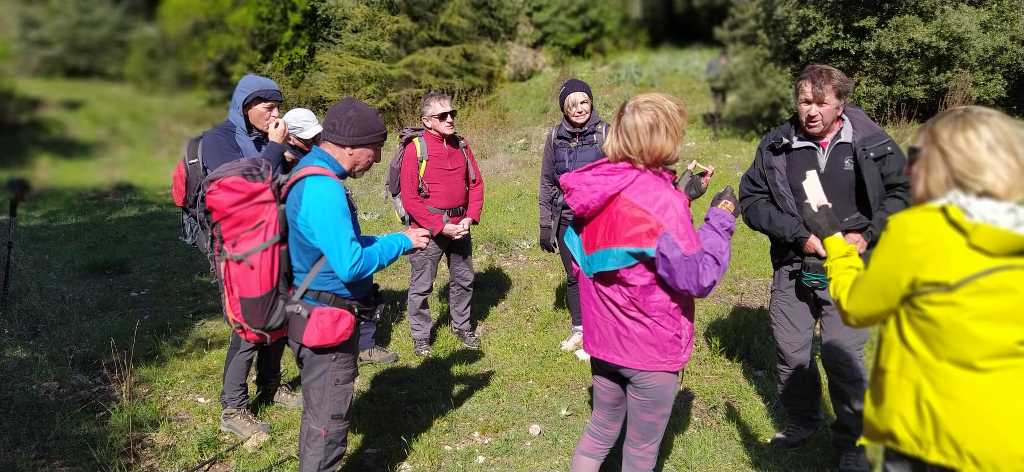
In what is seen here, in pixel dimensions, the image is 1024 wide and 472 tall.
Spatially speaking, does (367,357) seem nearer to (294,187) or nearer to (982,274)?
(294,187)

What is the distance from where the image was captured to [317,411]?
353 centimetres

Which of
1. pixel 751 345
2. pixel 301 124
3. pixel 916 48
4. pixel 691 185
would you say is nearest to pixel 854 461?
pixel 751 345

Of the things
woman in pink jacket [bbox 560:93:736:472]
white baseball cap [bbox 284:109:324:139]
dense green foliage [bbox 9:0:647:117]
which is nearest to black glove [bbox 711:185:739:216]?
woman in pink jacket [bbox 560:93:736:472]

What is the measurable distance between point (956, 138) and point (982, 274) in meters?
0.41

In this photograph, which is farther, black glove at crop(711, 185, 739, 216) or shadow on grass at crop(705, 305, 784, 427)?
shadow on grass at crop(705, 305, 784, 427)

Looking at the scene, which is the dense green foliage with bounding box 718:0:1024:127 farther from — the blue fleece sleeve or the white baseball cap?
the blue fleece sleeve

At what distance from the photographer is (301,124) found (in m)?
4.67

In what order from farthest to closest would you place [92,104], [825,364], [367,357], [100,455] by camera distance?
[367,357] < [100,455] < [825,364] < [92,104]

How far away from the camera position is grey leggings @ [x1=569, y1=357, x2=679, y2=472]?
3.21 metres

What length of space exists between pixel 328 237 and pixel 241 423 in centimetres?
223

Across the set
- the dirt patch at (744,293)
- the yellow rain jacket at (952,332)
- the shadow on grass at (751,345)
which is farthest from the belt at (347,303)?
the dirt patch at (744,293)

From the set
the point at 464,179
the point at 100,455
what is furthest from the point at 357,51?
the point at 100,455

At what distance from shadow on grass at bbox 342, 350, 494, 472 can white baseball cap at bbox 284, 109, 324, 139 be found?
1.93 m

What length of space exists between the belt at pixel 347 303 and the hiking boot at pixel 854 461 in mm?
2664
